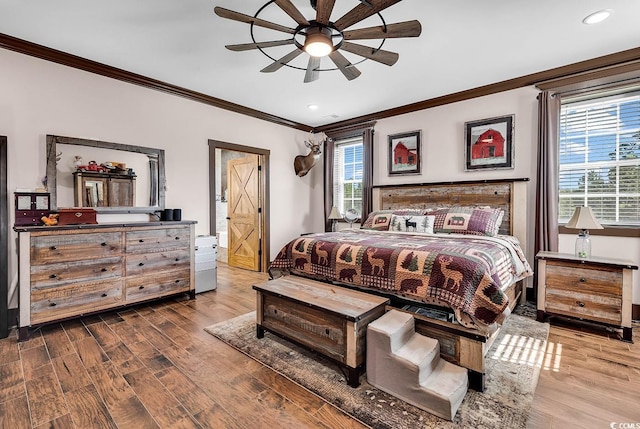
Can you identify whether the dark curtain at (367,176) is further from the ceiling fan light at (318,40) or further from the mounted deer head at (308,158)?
the ceiling fan light at (318,40)

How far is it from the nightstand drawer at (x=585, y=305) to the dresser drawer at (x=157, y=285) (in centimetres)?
392

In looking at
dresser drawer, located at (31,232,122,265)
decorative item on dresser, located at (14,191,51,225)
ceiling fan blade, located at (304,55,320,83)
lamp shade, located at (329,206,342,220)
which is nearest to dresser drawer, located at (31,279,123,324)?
dresser drawer, located at (31,232,122,265)

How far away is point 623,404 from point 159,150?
4.73 m

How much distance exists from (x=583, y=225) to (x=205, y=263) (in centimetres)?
421

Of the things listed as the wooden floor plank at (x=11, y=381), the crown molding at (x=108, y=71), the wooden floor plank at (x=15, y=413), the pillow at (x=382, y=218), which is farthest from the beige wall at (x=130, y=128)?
the pillow at (x=382, y=218)

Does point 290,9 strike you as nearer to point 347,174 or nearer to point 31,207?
point 31,207

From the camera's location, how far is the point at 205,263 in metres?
4.00

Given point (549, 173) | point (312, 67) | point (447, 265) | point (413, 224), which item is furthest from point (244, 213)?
point (549, 173)

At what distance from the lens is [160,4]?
7.70 feet

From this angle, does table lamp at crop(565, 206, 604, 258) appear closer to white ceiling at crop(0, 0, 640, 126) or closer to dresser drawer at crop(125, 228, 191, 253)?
white ceiling at crop(0, 0, 640, 126)

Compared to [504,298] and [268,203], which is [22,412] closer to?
[504,298]

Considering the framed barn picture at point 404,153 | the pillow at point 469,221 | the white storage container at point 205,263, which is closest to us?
the pillow at point 469,221

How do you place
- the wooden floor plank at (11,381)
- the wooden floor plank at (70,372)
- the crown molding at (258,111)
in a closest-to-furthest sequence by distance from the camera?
1. the wooden floor plank at (11,381)
2. the wooden floor plank at (70,372)
3. the crown molding at (258,111)

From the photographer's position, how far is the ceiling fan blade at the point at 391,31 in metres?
2.03
